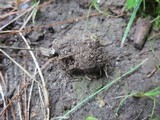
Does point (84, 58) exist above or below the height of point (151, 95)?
above

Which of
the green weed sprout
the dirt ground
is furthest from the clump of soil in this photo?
→ the green weed sprout

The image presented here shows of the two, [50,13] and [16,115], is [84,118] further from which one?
[50,13]

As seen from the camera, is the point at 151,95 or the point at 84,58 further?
the point at 84,58

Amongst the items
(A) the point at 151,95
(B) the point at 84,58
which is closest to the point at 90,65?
(B) the point at 84,58

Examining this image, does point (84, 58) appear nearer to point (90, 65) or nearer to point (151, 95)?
point (90, 65)

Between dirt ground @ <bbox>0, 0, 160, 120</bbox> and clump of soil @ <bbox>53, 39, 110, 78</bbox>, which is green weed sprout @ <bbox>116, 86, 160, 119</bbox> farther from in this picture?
clump of soil @ <bbox>53, 39, 110, 78</bbox>

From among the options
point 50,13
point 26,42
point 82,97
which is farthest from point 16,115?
point 50,13

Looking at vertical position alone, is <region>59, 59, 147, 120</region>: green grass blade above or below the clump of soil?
below
